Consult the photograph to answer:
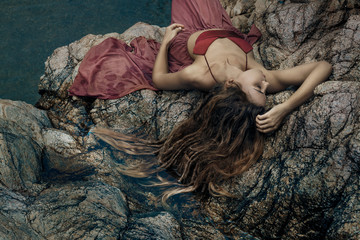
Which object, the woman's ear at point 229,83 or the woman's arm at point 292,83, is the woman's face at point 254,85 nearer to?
the woman's ear at point 229,83

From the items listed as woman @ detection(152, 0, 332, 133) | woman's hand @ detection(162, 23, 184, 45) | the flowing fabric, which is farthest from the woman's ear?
woman's hand @ detection(162, 23, 184, 45)

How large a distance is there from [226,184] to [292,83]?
1289mm

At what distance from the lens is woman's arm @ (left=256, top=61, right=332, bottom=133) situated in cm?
327

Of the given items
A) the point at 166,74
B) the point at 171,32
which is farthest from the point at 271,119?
the point at 171,32

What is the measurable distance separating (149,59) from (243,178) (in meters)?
2.14

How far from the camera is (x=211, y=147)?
138 inches

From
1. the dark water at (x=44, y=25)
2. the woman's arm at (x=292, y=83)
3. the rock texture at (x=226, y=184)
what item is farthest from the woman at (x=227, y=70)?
the dark water at (x=44, y=25)

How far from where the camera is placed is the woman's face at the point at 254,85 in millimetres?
3387

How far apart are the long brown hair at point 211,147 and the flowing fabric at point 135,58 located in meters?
0.81

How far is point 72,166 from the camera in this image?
3.50 metres

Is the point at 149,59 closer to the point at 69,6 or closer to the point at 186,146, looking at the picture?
the point at 186,146

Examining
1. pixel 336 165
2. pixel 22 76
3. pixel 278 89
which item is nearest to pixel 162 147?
pixel 278 89

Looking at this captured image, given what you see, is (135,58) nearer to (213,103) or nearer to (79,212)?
(213,103)

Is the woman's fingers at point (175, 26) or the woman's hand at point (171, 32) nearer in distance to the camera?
the woman's hand at point (171, 32)
